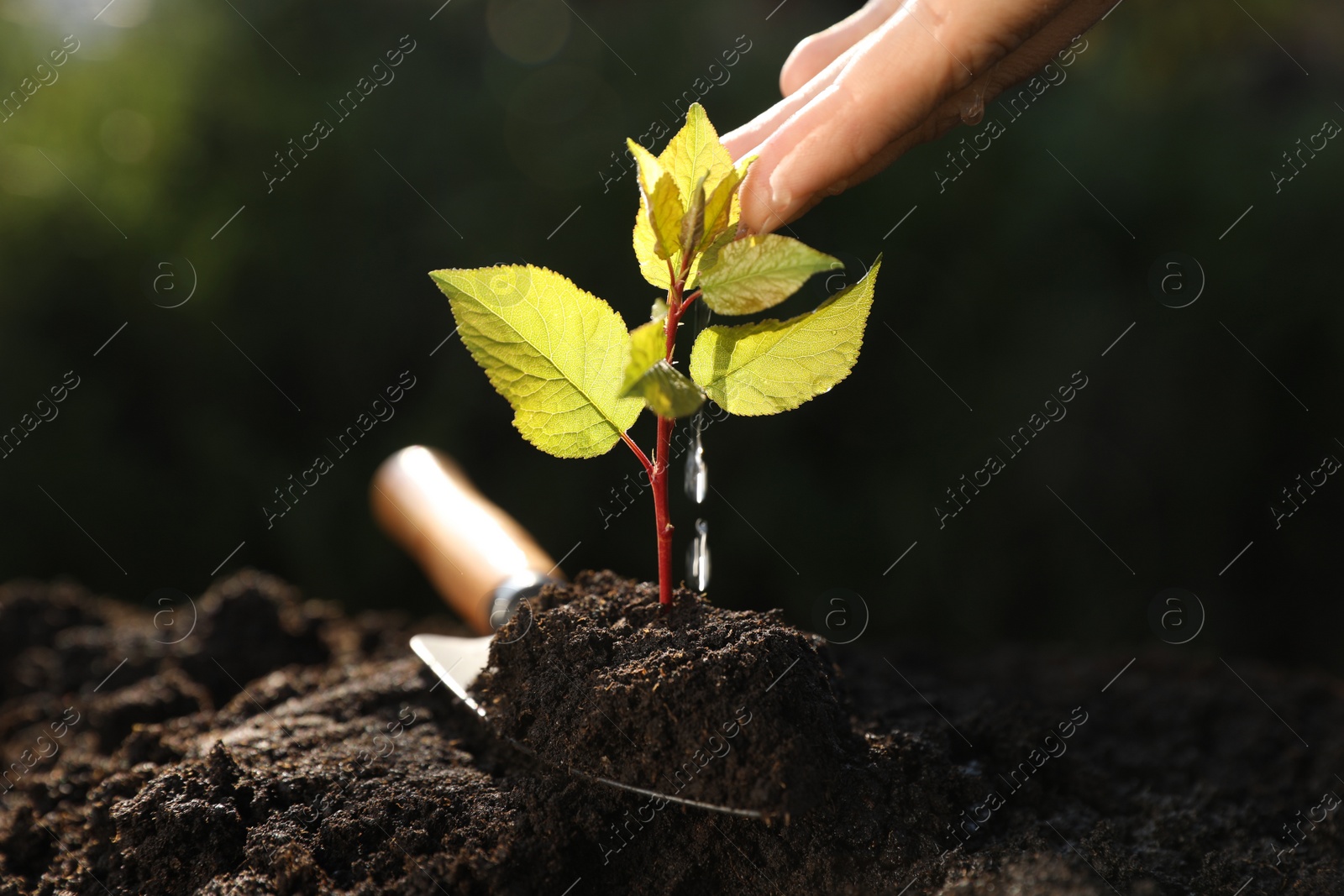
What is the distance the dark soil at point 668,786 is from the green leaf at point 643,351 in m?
0.25

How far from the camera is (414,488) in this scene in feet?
4.86

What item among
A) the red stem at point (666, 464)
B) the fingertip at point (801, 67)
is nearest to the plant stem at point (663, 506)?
the red stem at point (666, 464)

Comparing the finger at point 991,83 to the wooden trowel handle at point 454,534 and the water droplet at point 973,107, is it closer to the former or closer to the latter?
the water droplet at point 973,107

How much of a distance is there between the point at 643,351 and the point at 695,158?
18cm

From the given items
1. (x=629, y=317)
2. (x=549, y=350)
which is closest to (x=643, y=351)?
(x=549, y=350)

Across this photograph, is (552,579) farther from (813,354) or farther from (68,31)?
(68,31)

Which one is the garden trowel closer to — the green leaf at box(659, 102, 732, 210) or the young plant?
the young plant

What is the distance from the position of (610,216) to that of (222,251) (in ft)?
3.01

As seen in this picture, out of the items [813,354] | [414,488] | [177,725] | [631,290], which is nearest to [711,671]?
[813,354]

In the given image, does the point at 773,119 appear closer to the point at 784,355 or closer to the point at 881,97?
the point at 881,97

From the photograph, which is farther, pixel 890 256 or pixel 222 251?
pixel 222 251

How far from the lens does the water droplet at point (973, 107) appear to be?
0.87m

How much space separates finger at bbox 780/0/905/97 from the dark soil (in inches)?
24.1

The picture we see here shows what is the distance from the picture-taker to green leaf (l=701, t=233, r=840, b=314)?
72 centimetres
